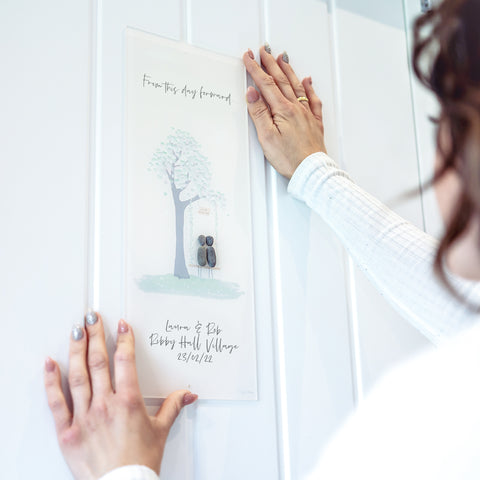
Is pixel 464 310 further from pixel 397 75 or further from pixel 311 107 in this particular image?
pixel 397 75

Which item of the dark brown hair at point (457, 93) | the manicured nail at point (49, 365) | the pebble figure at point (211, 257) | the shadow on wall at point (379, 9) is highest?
the shadow on wall at point (379, 9)

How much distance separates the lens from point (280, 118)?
43.8 inches

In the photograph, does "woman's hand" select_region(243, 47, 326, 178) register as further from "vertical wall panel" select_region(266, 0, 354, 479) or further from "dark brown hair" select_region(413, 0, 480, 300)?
"dark brown hair" select_region(413, 0, 480, 300)

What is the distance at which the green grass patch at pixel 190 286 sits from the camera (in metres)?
0.97

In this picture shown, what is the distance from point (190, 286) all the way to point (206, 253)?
0.21 ft

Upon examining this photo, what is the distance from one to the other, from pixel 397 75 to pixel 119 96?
68cm

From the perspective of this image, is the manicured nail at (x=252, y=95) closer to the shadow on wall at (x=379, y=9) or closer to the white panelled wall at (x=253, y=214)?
the white panelled wall at (x=253, y=214)

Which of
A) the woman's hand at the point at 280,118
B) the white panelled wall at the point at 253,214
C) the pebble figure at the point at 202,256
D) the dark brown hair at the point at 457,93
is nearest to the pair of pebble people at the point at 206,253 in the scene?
the pebble figure at the point at 202,256

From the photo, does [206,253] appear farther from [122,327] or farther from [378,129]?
[378,129]

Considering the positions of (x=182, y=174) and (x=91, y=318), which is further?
(x=182, y=174)

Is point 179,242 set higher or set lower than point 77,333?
higher

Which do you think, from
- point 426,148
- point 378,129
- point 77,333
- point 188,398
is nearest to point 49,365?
point 77,333

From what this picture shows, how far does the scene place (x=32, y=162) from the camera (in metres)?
0.91

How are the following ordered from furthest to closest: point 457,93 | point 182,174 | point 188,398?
point 182,174 → point 188,398 → point 457,93
